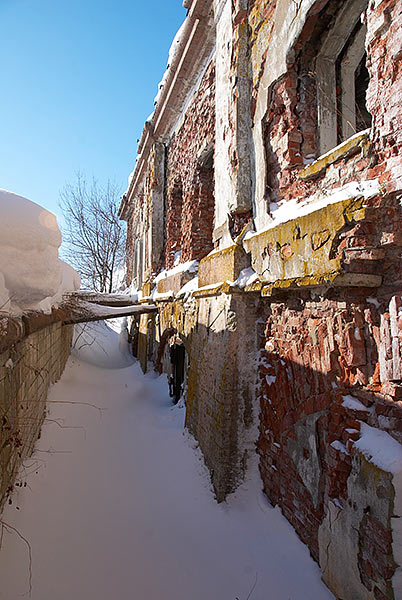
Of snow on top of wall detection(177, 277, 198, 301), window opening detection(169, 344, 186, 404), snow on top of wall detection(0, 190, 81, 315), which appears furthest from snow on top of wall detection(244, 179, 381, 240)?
window opening detection(169, 344, 186, 404)

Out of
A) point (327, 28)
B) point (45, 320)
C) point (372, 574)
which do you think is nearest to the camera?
point (372, 574)

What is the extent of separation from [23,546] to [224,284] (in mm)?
2682

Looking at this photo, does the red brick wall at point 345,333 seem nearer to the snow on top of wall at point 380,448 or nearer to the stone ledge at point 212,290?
the snow on top of wall at point 380,448

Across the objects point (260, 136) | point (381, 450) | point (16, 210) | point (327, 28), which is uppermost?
point (327, 28)

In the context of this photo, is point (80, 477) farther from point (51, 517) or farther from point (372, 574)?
point (372, 574)

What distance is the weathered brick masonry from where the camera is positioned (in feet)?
6.40

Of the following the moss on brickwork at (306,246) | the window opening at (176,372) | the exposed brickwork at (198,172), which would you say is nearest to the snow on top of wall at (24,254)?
the moss on brickwork at (306,246)

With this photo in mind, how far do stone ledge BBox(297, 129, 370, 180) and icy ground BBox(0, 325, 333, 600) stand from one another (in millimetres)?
2700

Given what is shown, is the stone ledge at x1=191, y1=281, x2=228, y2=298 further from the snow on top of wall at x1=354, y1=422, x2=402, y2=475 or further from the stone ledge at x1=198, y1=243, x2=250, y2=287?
the snow on top of wall at x1=354, y1=422, x2=402, y2=475

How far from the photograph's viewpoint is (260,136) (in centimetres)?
336

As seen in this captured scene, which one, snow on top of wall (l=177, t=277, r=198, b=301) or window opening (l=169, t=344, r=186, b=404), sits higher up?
snow on top of wall (l=177, t=277, r=198, b=301)

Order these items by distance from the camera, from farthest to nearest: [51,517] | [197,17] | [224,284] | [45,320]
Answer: [197,17] → [224,284] → [45,320] → [51,517]

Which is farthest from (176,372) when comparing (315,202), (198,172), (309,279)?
(315,202)

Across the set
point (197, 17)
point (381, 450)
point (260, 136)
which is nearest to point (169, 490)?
point (381, 450)
